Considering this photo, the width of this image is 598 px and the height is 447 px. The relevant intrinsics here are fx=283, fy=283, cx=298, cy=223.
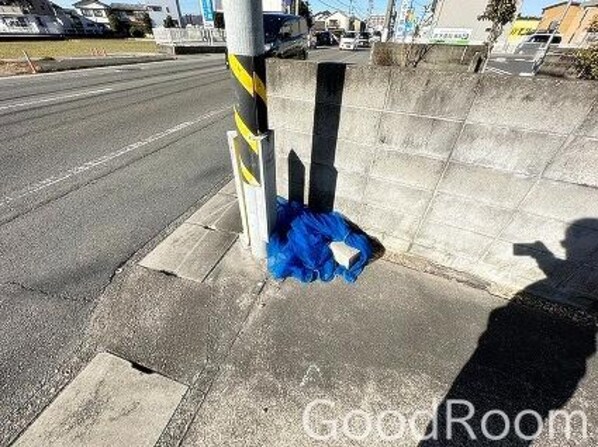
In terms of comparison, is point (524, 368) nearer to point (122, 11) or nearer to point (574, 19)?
point (574, 19)

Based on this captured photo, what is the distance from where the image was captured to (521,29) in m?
33.9

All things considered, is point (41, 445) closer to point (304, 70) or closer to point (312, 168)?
point (312, 168)

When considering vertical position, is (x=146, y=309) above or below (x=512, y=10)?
below

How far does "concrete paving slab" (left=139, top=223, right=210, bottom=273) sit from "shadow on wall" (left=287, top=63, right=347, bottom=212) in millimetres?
1214

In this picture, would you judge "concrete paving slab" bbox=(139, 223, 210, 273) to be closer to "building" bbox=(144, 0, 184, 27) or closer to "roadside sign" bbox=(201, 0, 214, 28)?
"roadside sign" bbox=(201, 0, 214, 28)

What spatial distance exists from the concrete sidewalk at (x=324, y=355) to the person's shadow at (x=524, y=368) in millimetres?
11

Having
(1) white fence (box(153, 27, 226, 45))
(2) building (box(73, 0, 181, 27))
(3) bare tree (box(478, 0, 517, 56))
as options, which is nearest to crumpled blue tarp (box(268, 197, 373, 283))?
(3) bare tree (box(478, 0, 517, 56))

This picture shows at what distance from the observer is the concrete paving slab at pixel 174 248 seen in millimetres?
2934

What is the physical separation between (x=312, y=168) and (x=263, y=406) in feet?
7.00

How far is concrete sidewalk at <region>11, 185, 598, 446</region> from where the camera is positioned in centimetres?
182

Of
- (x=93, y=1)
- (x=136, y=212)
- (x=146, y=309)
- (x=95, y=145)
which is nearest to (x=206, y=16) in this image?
(x=95, y=145)

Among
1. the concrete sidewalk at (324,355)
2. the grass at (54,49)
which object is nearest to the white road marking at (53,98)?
the concrete sidewalk at (324,355)

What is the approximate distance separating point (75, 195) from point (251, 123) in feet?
10.9

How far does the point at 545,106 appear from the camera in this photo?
1.88 meters
